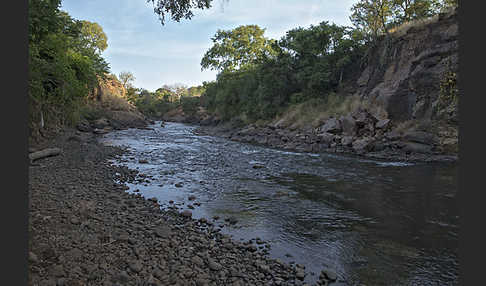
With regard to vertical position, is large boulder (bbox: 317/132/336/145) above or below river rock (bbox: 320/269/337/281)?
above

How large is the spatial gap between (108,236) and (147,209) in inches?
64.9

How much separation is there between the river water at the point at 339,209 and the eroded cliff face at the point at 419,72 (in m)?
5.48

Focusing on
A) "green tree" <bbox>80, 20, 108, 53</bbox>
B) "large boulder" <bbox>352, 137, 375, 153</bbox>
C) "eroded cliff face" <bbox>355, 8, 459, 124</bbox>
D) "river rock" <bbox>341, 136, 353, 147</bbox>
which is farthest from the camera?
"green tree" <bbox>80, 20, 108, 53</bbox>

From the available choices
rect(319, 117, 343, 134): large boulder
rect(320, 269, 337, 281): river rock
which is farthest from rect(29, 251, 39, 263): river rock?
rect(319, 117, 343, 134): large boulder

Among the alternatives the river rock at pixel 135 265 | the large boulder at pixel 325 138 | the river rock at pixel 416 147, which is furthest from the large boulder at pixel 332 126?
the river rock at pixel 135 265

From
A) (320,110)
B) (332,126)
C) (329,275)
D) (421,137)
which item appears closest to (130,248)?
(329,275)

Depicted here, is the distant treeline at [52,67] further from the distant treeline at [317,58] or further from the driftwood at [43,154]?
the distant treeline at [317,58]

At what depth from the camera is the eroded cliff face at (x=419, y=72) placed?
15.5 meters

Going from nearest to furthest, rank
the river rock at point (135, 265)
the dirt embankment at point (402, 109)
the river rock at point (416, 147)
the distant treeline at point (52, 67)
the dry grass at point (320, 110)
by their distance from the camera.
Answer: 1. the river rock at point (135, 265)
2. the distant treeline at point (52, 67)
3. the river rock at point (416, 147)
4. the dirt embankment at point (402, 109)
5. the dry grass at point (320, 110)

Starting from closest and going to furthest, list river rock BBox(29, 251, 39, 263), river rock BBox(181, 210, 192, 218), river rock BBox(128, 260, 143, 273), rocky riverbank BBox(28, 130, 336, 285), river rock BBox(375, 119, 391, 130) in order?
river rock BBox(29, 251, 39, 263) < rocky riverbank BBox(28, 130, 336, 285) < river rock BBox(128, 260, 143, 273) < river rock BBox(181, 210, 192, 218) < river rock BBox(375, 119, 391, 130)

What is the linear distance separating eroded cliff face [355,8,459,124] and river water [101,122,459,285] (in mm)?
5480

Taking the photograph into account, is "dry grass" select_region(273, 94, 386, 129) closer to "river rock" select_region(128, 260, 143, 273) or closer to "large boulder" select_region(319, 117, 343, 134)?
"large boulder" select_region(319, 117, 343, 134)

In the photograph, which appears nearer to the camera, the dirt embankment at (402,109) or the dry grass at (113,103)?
the dirt embankment at (402,109)

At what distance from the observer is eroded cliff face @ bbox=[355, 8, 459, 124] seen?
15.5 meters
